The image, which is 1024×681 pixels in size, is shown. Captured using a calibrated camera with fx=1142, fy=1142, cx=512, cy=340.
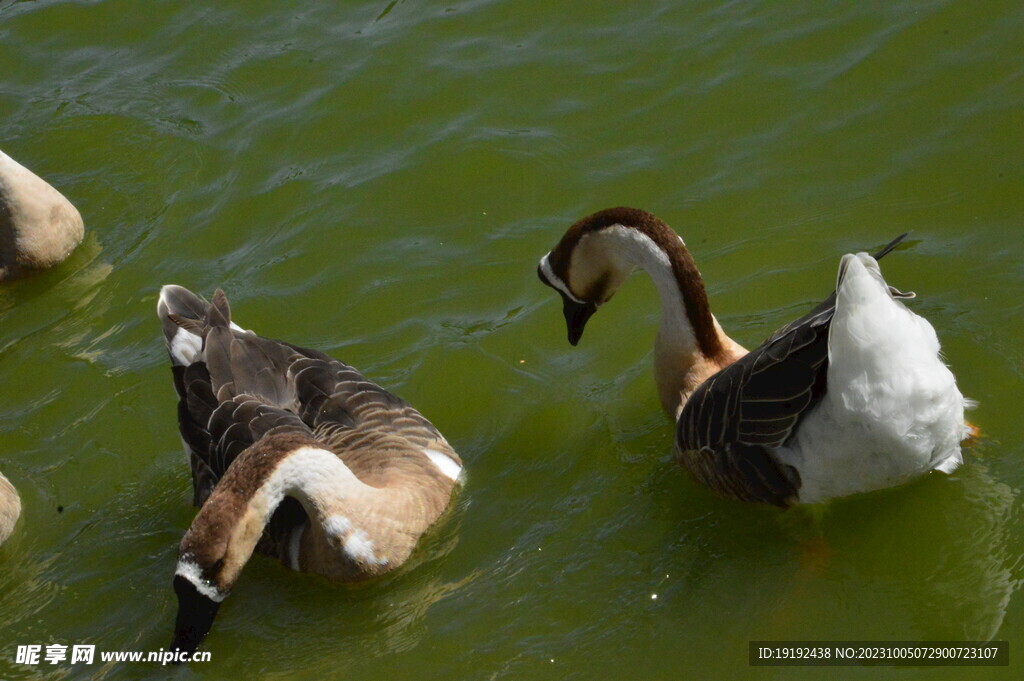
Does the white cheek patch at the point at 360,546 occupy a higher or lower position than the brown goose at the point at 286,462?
lower

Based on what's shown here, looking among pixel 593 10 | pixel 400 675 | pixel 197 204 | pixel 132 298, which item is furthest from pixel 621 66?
pixel 400 675

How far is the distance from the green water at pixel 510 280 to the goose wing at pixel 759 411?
0.74 ft

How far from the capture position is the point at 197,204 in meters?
8.32

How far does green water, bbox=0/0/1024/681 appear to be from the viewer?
5074 millimetres

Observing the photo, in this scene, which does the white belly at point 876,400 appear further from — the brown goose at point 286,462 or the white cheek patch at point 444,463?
the brown goose at point 286,462

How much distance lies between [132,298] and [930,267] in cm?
511

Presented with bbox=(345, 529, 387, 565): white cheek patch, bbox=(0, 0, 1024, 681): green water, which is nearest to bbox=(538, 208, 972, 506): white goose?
bbox=(0, 0, 1024, 681): green water

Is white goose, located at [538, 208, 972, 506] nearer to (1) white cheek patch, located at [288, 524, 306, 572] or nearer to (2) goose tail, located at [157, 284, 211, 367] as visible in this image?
(1) white cheek patch, located at [288, 524, 306, 572]

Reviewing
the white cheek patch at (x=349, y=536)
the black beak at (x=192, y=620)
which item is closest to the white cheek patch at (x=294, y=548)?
the white cheek patch at (x=349, y=536)

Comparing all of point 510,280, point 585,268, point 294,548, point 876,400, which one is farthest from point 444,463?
point 876,400

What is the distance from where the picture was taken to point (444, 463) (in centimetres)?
604

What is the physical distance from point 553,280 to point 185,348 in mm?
2098

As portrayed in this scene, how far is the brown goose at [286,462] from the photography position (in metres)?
5.06

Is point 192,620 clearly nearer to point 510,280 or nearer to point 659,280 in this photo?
point 659,280
